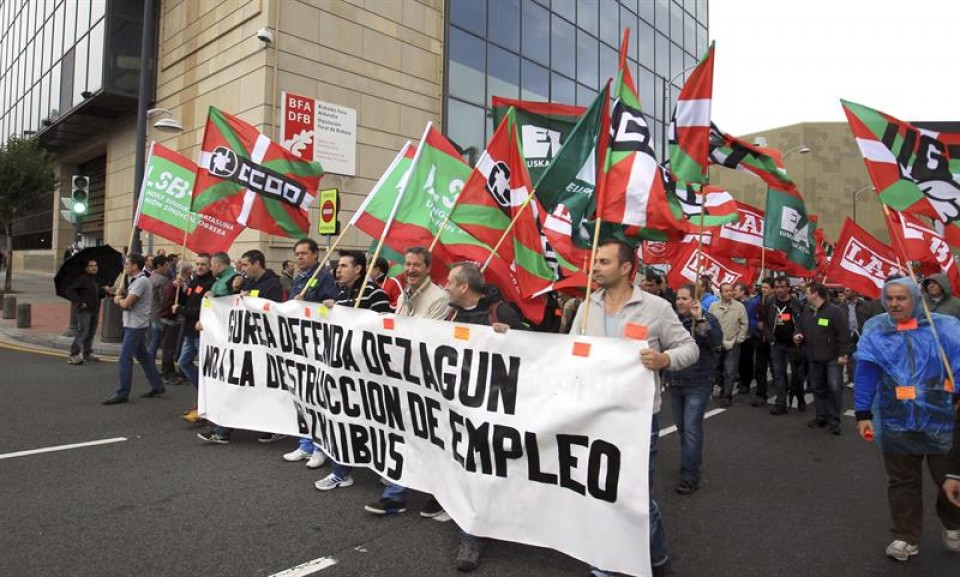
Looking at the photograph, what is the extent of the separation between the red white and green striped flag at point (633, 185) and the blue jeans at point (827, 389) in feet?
14.8

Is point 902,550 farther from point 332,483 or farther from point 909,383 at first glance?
point 332,483

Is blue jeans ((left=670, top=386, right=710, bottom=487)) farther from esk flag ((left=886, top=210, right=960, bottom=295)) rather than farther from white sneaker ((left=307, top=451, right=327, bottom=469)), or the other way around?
white sneaker ((left=307, top=451, right=327, bottom=469))

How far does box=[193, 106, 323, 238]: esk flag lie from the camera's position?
7.01m

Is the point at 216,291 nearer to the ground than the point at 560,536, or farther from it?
farther from it

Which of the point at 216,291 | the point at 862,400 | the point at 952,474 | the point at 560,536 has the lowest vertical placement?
the point at 560,536

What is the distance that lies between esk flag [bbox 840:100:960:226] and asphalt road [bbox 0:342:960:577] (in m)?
2.24

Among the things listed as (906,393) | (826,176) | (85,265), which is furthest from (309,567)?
(826,176)

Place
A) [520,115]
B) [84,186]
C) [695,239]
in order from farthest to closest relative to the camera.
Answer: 1. [84,186]
2. [695,239]
3. [520,115]

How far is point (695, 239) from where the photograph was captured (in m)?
10.4

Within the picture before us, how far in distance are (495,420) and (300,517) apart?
1.56m

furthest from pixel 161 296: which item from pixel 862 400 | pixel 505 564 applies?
pixel 862 400

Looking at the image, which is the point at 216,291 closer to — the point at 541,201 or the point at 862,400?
the point at 541,201

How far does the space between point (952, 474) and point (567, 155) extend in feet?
10.1

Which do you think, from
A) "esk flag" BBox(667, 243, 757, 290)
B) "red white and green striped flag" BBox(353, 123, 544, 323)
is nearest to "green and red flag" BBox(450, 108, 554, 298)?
"red white and green striped flag" BBox(353, 123, 544, 323)
